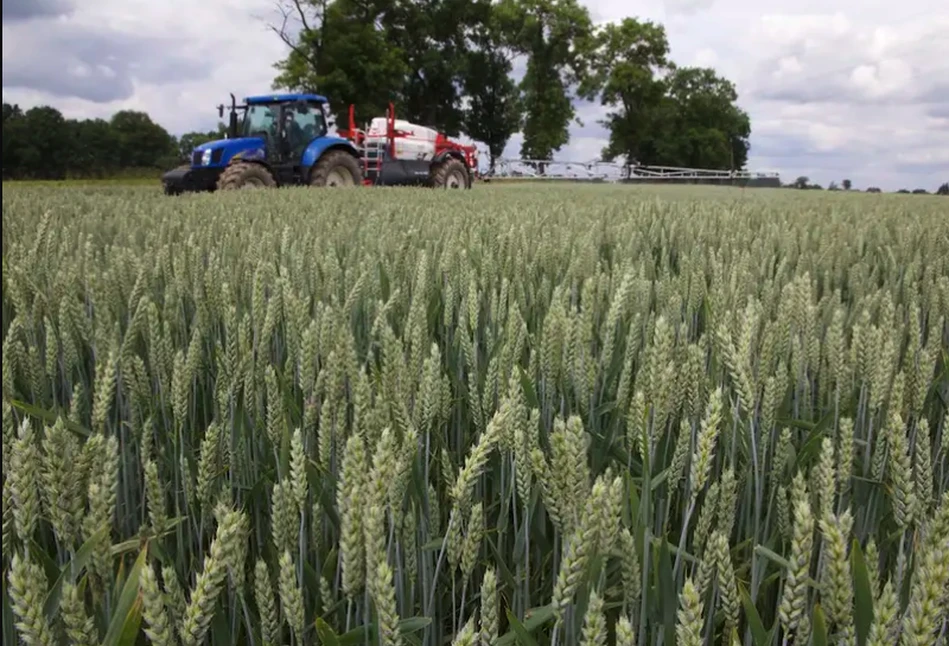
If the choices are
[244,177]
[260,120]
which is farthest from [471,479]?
[260,120]

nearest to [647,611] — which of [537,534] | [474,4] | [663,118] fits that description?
[537,534]

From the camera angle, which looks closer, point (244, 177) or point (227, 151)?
point (244, 177)

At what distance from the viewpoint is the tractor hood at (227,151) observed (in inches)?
392

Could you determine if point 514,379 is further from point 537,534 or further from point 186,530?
point 186,530

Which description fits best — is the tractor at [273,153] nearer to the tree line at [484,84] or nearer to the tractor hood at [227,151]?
the tractor hood at [227,151]

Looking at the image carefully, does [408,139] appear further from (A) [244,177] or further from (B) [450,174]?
(A) [244,177]

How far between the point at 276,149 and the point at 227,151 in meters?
0.72

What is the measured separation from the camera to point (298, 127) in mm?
10711

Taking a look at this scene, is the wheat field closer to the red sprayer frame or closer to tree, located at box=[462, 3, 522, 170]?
the red sprayer frame

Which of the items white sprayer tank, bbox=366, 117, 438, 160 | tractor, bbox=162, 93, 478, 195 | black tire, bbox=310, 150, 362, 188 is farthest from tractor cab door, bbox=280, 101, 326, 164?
white sprayer tank, bbox=366, 117, 438, 160

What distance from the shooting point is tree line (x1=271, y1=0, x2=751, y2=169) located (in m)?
29.2

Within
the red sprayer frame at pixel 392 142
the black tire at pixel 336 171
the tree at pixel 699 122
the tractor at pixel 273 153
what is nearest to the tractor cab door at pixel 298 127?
the tractor at pixel 273 153

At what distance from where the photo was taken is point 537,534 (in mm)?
892

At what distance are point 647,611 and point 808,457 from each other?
15.4 inches
